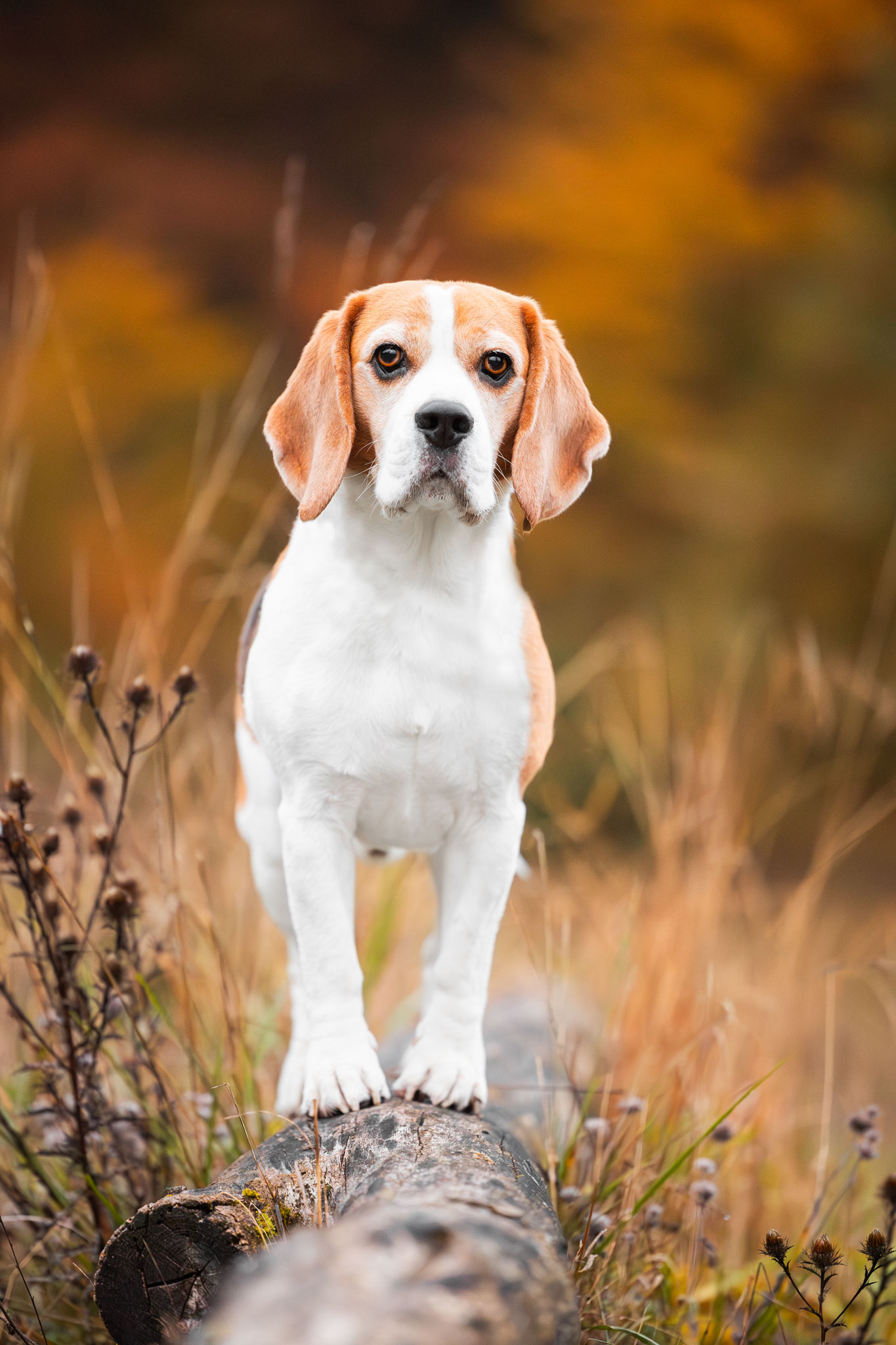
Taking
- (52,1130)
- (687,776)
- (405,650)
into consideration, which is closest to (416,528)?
(405,650)

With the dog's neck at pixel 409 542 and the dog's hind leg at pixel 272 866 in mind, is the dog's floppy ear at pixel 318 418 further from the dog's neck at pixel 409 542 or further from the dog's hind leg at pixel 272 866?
the dog's hind leg at pixel 272 866

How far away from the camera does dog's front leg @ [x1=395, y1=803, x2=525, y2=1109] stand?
7.78 feet

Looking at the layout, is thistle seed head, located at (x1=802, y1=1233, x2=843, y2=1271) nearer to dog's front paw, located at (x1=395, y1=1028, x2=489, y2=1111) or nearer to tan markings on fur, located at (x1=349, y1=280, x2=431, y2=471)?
dog's front paw, located at (x1=395, y1=1028, x2=489, y2=1111)

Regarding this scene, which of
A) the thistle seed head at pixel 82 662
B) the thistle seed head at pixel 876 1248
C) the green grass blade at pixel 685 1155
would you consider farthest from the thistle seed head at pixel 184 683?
the thistle seed head at pixel 876 1248

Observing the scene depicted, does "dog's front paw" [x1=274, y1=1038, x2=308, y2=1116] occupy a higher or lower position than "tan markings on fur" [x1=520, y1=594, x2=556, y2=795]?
lower

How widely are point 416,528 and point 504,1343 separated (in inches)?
57.8

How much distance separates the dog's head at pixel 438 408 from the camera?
218cm

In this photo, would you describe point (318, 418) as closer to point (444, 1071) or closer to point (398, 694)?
point (398, 694)

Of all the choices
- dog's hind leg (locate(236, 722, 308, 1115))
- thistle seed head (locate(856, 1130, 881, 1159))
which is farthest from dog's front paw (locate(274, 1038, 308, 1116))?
thistle seed head (locate(856, 1130, 881, 1159))

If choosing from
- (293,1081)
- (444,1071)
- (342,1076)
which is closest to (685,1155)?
(444,1071)

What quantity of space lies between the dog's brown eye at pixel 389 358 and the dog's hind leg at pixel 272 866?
0.90 m

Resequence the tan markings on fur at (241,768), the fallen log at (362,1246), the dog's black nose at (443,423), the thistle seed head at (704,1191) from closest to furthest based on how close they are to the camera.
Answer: the fallen log at (362,1246) < the dog's black nose at (443,423) < the thistle seed head at (704,1191) < the tan markings on fur at (241,768)

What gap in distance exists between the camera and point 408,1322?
120 centimetres

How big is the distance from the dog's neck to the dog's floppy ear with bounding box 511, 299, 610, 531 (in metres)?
0.10
